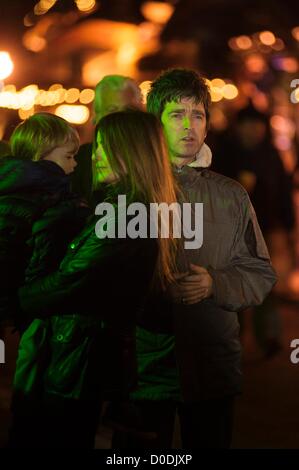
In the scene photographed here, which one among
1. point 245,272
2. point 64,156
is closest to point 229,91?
point 64,156

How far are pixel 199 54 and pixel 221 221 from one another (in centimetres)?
2004

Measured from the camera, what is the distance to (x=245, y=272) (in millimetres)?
4031

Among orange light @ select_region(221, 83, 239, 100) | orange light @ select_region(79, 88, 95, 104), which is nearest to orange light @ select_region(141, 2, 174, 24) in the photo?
orange light @ select_region(221, 83, 239, 100)

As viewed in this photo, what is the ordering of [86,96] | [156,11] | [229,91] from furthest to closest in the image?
[86,96] → [229,91] → [156,11]

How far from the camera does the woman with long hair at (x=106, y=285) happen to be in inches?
145

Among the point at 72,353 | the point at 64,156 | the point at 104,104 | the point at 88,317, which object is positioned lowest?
the point at 72,353

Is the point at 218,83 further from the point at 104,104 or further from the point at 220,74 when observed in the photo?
the point at 104,104

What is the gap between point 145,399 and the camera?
4.00m

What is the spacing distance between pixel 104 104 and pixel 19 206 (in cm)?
127

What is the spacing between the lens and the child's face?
14.6ft

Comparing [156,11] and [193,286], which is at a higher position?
[156,11]

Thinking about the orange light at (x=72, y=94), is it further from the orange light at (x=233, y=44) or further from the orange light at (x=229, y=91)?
the orange light at (x=233, y=44)

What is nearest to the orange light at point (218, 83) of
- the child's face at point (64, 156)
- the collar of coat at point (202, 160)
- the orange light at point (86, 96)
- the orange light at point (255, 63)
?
the orange light at point (255, 63)
